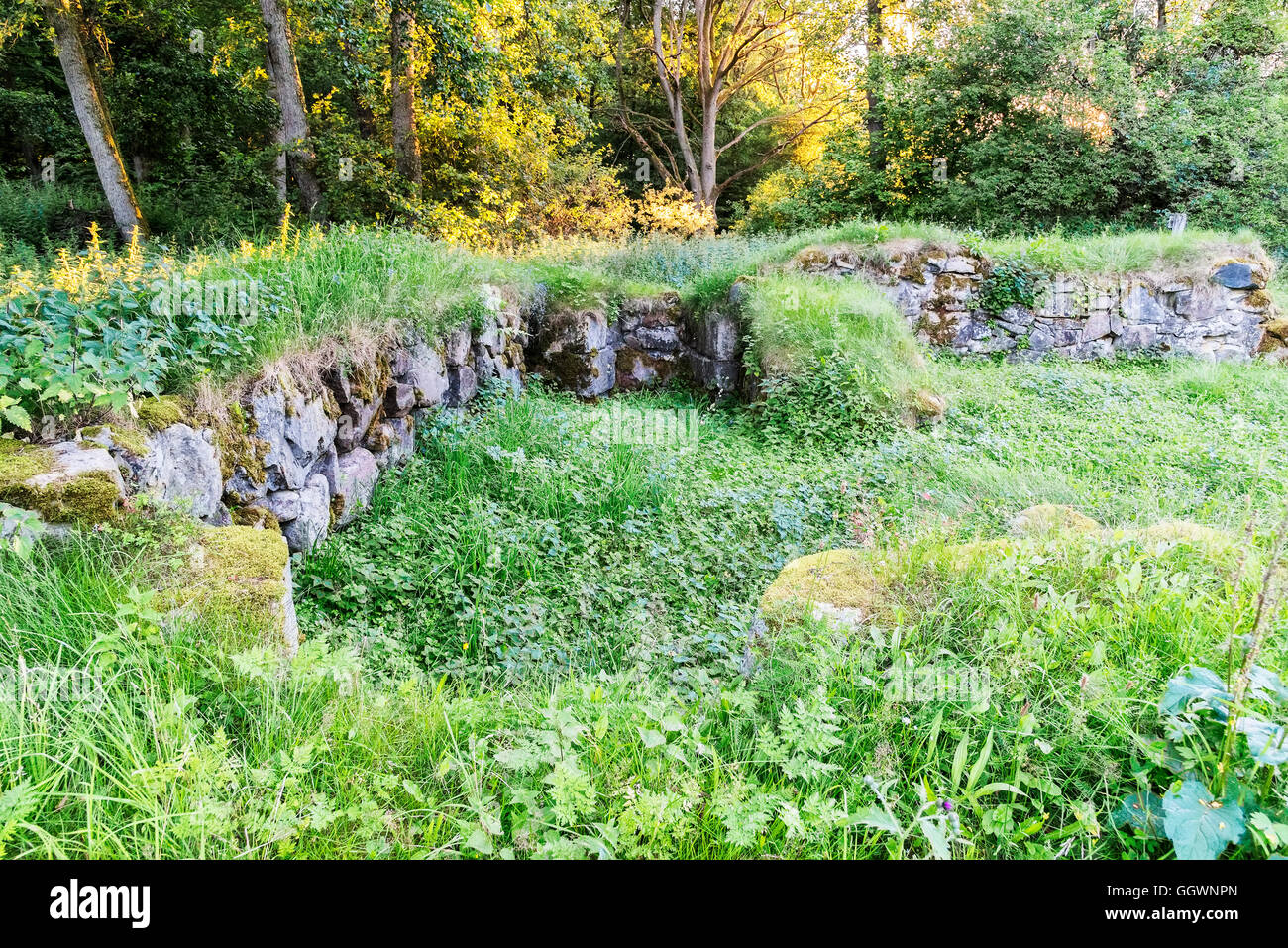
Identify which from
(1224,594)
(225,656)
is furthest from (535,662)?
(1224,594)

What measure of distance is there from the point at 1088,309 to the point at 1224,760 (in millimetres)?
10408

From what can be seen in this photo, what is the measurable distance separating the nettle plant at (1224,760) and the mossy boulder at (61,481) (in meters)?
3.89

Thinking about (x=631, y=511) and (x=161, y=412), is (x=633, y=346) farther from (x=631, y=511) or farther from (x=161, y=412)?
(x=161, y=412)

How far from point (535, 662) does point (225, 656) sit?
164cm

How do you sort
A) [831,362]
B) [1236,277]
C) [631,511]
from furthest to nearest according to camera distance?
1. [1236,277]
2. [831,362]
3. [631,511]

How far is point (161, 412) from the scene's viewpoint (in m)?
3.24

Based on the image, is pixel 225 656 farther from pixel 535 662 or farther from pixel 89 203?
pixel 89 203

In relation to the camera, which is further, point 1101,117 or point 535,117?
point 1101,117

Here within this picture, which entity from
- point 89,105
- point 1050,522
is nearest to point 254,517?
point 1050,522

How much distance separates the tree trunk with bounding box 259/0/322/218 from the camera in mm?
9148

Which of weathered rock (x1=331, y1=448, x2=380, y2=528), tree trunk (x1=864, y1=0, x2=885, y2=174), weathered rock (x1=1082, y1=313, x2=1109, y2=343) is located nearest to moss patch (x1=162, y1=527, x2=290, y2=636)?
weathered rock (x1=331, y1=448, x2=380, y2=528)

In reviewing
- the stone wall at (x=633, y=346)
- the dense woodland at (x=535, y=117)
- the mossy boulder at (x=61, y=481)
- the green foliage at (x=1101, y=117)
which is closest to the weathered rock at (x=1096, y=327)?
the green foliage at (x=1101, y=117)

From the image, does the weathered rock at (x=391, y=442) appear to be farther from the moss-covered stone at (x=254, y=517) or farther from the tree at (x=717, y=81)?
the tree at (x=717, y=81)

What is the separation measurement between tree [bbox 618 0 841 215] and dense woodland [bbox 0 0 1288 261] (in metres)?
0.48
